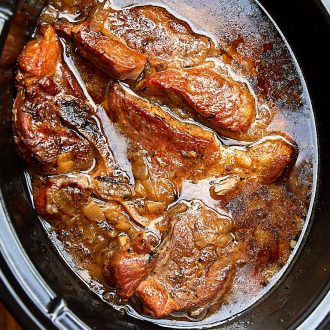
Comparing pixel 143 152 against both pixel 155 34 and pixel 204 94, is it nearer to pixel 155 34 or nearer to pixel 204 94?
pixel 204 94

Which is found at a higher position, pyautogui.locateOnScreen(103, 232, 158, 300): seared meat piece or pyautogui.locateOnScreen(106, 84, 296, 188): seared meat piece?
pyautogui.locateOnScreen(106, 84, 296, 188): seared meat piece

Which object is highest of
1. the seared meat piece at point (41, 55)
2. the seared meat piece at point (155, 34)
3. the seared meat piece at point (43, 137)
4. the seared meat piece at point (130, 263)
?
the seared meat piece at point (155, 34)

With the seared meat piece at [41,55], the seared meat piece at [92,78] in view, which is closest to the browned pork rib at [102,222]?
the seared meat piece at [92,78]

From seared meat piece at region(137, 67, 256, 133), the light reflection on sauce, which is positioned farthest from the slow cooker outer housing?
seared meat piece at region(137, 67, 256, 133)

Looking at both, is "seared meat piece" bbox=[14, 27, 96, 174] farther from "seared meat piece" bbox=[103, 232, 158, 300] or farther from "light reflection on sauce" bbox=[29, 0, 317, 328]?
"seared meat piece" bbox=[103, 232, 158, 300]

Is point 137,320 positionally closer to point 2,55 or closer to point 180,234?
point 180,234

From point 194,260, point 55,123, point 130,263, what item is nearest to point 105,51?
point 55,123

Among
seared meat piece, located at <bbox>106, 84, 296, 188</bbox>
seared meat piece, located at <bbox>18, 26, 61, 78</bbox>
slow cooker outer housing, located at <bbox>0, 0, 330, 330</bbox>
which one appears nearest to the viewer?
slow cooker outer housing, located at <bbox>0, 0, 330, 330</bbox>

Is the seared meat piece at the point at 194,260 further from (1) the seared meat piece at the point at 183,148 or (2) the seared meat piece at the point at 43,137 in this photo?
(2) the seared meat piece at the point at 43,137
